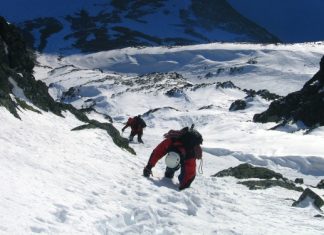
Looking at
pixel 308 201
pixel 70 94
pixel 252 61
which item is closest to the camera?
pixel 308 201

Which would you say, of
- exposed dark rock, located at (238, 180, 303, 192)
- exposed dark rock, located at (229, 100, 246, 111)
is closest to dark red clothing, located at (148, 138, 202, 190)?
exposed dark rock, located at (238, 180, 303, 192)

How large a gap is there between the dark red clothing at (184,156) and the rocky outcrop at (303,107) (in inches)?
1250

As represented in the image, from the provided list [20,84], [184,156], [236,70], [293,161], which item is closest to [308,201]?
[184,156]

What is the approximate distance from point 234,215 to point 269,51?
443ft

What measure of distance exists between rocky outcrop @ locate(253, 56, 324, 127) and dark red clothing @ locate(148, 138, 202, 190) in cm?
3175

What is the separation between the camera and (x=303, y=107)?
146 ft

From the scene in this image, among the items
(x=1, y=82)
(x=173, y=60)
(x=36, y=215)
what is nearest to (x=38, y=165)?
(x=36, y=215)

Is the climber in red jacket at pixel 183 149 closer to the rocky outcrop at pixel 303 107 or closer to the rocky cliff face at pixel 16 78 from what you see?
the rocky cliff face at pixel 16 78

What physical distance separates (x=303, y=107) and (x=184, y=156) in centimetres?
3432

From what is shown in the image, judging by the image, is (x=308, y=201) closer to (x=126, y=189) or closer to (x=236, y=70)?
(x=126, y=189)

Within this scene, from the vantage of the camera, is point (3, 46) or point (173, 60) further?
point (173, 60)

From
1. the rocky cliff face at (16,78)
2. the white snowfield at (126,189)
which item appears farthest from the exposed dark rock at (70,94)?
the white snowfield at (126,189)

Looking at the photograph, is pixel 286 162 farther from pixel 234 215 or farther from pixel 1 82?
pixel 234 215

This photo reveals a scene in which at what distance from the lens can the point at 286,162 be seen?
24750 mm
